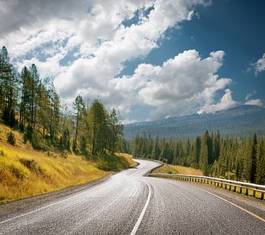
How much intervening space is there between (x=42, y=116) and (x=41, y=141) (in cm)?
1033

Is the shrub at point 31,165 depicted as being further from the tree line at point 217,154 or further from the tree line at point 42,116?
the tree line at point 217,154

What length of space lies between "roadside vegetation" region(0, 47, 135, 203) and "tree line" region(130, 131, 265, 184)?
33.9m

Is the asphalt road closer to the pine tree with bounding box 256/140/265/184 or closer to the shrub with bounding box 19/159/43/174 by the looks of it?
the shrub with bounding box 19/159/43/174

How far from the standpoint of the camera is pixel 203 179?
40.5 m

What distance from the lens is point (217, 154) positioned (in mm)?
155750

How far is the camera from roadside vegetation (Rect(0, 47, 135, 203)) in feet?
79.5

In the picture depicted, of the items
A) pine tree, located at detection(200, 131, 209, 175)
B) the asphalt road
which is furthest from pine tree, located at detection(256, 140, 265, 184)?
the asphalt road

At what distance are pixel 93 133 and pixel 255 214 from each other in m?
73.3

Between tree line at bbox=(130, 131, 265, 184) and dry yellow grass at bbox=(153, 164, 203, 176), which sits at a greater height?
tree line at bbox=(130, 131, 265, 184)

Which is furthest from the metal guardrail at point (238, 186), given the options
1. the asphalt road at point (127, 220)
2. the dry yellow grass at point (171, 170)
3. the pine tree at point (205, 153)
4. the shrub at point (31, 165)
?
the pine tree at point (205, 153)

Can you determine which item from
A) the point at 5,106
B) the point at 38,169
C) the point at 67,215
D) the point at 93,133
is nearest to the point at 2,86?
the point at 5,106

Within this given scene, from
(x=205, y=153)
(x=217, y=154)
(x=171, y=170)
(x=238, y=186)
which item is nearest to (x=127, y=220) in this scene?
(x=238, y=186)

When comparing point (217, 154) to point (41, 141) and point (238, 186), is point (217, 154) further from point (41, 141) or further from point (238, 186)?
point (238, 186)

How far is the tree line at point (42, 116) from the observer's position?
63188 mm
